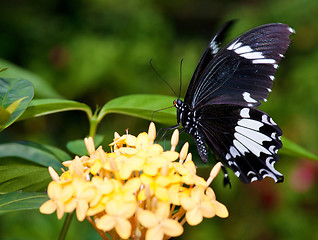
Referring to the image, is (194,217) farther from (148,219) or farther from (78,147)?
(78,147)

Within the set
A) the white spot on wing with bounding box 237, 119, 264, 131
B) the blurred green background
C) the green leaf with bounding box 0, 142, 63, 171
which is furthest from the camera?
the blurred green background

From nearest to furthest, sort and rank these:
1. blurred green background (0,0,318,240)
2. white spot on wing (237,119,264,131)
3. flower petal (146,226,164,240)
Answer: flower petal (146,226,164,240) → white spot on wing (237,119,264,131) → blurred green background (0,0,318,240)

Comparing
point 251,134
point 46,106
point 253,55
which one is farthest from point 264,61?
point 46,106

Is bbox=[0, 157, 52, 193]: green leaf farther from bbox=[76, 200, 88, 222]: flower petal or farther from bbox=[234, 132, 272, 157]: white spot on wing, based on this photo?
bbox=[234, 132, 272, 157]: white spot on wing

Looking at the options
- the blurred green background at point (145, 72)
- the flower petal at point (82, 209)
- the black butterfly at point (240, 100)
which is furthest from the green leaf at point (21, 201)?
the blurred green background at point (145, 72)

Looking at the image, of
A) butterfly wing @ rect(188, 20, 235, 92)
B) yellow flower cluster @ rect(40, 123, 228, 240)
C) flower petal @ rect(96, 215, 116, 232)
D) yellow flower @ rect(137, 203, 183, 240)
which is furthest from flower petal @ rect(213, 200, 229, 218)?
butterfly wing @ rect(188, 20, 235, 92)

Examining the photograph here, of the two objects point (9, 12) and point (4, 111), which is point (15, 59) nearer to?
point (9, 12)

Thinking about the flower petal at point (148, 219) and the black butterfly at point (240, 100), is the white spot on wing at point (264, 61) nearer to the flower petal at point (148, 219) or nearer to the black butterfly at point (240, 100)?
the black butterfly at point (240, 100)
